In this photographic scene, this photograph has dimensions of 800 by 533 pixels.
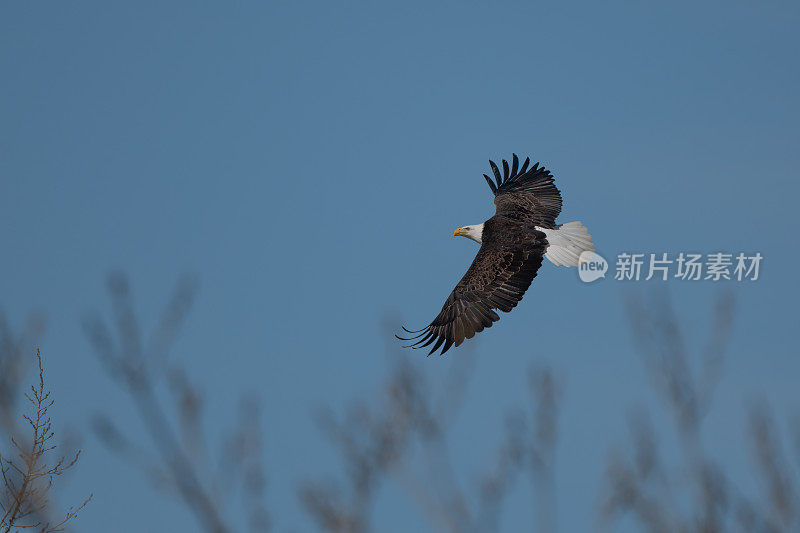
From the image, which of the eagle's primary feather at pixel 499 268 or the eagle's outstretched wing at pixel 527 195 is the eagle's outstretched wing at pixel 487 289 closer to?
the eagle's primary feather at pixel 499 268

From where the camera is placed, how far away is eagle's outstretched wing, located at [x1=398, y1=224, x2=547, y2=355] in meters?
10.7

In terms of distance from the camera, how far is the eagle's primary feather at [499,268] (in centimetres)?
1080

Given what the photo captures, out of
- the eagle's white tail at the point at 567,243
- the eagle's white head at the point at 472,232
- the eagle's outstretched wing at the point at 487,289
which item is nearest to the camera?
the eagle's outstretched wing at the point at 487,289

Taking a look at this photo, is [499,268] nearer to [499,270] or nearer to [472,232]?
[499,270]

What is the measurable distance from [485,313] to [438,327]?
22.7 inches

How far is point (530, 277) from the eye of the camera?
11.5 metres

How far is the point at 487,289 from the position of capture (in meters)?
11.1

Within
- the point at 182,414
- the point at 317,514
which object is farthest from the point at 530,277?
the point at 182,414

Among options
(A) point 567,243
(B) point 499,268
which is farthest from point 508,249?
(A) point 567,243

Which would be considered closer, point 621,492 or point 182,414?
point 182,414

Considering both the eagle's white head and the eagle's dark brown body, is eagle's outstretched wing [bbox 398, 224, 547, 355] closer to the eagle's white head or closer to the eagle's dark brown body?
the eagle's dark brown body

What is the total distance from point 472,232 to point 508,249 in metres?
1.75

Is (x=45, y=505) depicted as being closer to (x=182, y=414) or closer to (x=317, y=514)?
(x=182, y=414)

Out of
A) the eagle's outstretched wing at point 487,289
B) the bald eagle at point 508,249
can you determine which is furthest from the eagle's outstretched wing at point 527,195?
the eagle's outstretched wing at point 487,289
